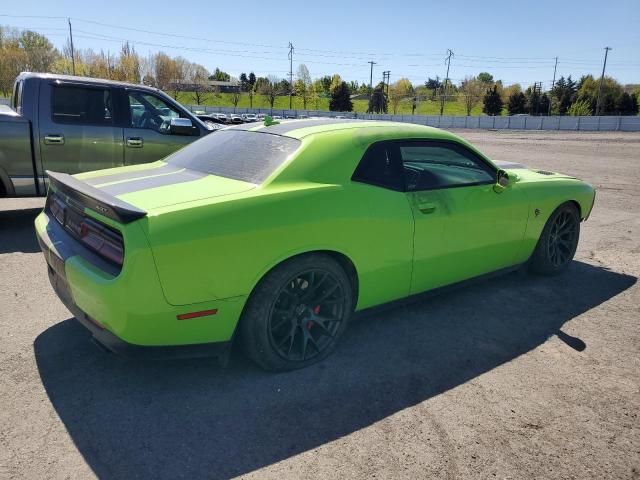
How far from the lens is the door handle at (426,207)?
138 inches

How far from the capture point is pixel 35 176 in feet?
19.6

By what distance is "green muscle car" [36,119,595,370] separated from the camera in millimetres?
2525

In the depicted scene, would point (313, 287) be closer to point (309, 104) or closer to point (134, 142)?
point (134, 142)

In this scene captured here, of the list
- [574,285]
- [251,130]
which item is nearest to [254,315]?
[251,130]

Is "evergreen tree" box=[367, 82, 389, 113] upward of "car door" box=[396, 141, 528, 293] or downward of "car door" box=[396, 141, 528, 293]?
upward

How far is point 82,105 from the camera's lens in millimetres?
6180

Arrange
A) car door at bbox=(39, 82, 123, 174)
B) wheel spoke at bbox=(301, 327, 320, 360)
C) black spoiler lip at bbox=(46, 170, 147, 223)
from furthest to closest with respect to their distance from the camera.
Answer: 1. car door at bbox=(39, 82, 123, 174)
2. wheel spoke at bbox=(301, 327, 320, 360)
3. black spoiler lip at bbox=(46, 170, 147, 223)

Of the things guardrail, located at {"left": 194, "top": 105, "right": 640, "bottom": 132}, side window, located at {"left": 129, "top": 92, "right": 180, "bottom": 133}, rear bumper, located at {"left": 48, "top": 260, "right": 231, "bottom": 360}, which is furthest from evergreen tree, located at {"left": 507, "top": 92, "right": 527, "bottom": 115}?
rear bumper, located at {"left": 48, "top": 260, "right": 231, "bottom": 360}

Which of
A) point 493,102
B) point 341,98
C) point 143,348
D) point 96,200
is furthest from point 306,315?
point 493,102

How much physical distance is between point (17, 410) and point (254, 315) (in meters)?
1.34

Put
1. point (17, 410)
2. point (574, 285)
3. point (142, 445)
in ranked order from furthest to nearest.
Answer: point (574, 285) < point (17, 410) < point (142, 445)

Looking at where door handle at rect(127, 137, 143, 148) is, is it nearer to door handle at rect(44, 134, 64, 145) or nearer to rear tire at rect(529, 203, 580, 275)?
door handle at rect(44, 134, 64, 145)

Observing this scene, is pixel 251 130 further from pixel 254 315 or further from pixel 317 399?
pixel 317 399

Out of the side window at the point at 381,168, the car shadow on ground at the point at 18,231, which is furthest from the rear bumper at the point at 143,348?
the car shadow on ground at the point at 18,231
